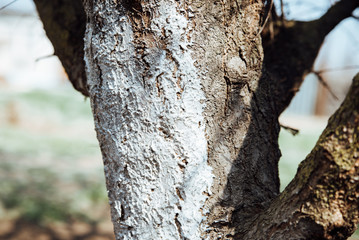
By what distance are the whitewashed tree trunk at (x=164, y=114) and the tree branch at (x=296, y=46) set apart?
0.70 metres

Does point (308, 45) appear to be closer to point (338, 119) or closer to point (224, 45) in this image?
point (224, 45)

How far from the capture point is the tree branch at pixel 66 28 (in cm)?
180

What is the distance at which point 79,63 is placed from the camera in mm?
1775

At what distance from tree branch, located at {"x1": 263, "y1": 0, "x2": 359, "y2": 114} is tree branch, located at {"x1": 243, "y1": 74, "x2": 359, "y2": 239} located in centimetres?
82

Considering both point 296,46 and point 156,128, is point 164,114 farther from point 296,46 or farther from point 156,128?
point 296,46

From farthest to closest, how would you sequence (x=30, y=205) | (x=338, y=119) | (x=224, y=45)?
(x=30, y=205) < (x=224, y=45) < (x=338, y=119)

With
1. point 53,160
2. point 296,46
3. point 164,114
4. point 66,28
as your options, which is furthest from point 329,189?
point 53,160

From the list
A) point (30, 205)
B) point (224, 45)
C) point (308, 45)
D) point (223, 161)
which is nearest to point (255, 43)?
point (224, 45)

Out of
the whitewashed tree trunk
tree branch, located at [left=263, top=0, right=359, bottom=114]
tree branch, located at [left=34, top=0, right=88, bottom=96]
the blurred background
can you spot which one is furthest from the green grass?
the whitewashed tree trunk

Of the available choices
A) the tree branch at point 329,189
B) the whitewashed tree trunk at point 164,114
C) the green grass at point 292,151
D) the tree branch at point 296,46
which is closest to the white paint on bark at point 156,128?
the whitewashed tree trunk at point 164,114

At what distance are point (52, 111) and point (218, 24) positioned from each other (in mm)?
9831

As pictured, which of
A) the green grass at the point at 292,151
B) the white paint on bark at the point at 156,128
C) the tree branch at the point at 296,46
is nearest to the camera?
the white paint on bark at the point at 156,128

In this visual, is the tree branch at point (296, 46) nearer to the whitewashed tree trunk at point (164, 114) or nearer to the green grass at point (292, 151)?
the whitewashed tree trunk at point (164, 114)

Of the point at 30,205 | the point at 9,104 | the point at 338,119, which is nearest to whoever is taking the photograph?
the point at 338,119
